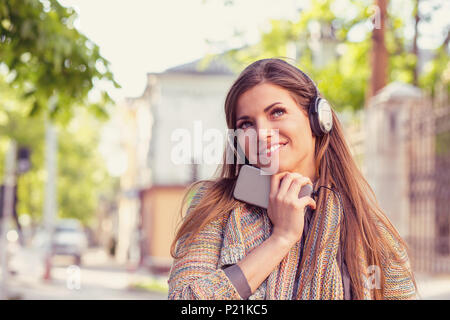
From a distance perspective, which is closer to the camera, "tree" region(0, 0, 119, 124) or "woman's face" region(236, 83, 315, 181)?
"woman's face" region(236, 83, 315, 181)

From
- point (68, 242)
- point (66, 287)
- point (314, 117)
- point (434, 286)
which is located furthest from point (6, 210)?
point (68, 242)

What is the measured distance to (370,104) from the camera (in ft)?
39.4

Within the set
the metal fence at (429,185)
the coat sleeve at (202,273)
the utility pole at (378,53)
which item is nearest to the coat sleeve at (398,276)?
the coat sleeve at (202,273)

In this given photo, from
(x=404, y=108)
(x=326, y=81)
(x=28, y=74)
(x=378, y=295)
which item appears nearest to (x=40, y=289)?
(x=326, y=81)

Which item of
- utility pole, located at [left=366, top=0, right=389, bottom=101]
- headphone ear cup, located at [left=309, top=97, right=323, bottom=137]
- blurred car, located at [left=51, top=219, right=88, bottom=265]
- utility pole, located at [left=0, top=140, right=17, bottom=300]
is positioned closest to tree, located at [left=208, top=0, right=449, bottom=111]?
utility pole, located at [left=366, top=0, right=389, bottom=101]

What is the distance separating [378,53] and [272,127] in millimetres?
10009

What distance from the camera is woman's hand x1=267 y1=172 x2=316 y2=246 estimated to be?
1.50 meters

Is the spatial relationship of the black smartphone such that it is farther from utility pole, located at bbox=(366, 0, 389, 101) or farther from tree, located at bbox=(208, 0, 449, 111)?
tree, located at bbox=(208, 0, 449, 111)

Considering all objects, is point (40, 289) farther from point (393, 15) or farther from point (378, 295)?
point (378, 295)

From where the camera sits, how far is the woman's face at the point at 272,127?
1.60m

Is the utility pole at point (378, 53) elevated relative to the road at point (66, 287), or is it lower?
elevated

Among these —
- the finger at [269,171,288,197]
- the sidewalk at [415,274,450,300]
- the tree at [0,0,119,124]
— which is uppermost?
the tree at [0,0,119,124]

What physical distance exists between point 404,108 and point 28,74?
25.0ft

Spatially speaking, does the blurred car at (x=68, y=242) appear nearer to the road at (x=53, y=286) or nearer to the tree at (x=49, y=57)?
the road at (x=53, y=286)
